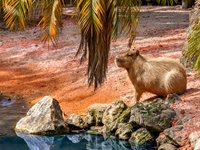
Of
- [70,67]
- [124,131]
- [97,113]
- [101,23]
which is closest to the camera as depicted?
[101,23]

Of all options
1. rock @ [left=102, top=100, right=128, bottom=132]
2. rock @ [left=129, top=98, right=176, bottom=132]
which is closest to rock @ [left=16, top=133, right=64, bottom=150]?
rock @ [left=102, top=100, right=128, bottom=132]

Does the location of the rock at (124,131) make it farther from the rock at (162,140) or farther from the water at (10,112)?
the water at (10,112)

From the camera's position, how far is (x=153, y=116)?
9.16 m

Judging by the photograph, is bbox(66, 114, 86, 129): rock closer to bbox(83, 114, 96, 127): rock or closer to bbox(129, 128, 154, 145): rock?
bbox(83, 114, 96, 127): rock

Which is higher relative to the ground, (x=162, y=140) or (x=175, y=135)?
(x=175, y=135)

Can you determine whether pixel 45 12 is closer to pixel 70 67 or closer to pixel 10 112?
pixel 10 112

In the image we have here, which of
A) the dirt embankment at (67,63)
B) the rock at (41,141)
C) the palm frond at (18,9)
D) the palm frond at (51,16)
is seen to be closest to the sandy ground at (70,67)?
the dirt embankment at (67,63)

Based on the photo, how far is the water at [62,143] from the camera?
9555 millimetres

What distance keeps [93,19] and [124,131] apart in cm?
220

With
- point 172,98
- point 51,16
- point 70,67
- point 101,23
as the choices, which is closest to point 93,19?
point 101,23

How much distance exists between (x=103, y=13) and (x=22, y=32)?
1504 centimetres

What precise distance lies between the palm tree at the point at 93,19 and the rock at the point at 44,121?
1.06m

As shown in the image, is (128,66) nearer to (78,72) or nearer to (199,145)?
(199,145)

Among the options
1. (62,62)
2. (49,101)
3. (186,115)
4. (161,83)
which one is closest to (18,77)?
(62,62)
